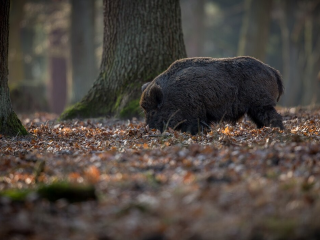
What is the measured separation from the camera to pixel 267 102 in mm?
9938

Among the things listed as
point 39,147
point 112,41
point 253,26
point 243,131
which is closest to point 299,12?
point 253,26

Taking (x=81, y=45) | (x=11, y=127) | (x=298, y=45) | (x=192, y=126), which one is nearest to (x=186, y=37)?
(x=298, y=45)

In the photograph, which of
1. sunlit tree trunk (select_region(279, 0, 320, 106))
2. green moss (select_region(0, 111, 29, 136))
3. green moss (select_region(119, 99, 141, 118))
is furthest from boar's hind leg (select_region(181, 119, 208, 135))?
sunlit tree trunk (select_region(279, 0, 320, 106))

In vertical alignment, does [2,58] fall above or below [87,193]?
above

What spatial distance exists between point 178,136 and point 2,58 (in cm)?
425

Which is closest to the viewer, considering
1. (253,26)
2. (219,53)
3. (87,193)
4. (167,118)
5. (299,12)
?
(87,193)

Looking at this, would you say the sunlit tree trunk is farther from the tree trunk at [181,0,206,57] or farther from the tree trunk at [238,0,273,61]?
the tree trunk at [238,0,273,61]

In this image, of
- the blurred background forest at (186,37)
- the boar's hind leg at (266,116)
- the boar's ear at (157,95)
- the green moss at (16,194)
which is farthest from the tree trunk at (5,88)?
the blurred background forest at (186,37)

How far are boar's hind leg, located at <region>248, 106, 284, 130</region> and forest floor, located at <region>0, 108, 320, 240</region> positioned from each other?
175 centimetres

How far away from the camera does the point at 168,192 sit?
5.10 meters

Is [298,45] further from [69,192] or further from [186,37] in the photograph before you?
[69,192]

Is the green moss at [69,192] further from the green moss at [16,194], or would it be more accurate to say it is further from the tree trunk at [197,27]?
the tree trunk at [197,27]

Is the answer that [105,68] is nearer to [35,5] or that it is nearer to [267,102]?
[267,102]

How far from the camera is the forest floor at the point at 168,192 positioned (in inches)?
165
